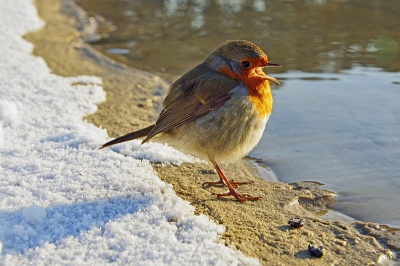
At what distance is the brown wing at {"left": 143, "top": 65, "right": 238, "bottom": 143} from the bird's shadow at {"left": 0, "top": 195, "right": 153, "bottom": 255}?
0.63 m

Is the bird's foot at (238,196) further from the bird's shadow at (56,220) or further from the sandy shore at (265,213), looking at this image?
the bird's shadow at (56,220)

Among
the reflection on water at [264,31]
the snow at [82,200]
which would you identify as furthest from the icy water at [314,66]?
the snow at [82,200]

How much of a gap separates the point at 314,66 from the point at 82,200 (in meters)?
4.45

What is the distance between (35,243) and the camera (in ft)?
8.82

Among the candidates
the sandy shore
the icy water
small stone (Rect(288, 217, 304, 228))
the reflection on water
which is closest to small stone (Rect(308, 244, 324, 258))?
the sandy shore

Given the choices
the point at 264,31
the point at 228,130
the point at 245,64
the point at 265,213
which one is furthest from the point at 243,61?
the point at 264,31

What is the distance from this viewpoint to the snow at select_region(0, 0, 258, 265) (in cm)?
265

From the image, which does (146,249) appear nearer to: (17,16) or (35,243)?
(35,243)

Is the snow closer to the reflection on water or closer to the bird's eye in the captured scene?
the bird's eye

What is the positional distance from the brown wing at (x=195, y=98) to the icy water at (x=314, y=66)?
38.3 inches

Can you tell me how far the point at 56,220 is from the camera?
2.93 metres

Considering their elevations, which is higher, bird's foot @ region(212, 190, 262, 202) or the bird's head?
Result: the bird's head

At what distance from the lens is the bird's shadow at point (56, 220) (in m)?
2.71

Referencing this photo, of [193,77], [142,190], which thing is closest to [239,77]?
[193,77]
